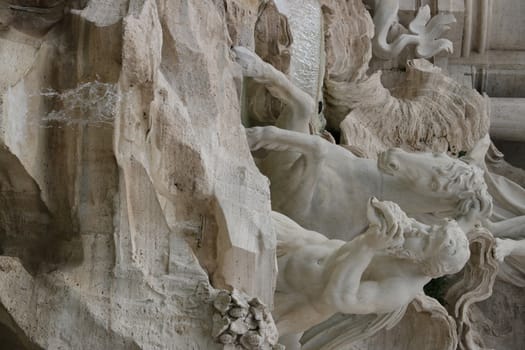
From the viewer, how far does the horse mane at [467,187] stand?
3584mm

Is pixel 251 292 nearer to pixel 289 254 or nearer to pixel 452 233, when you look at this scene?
pixel 289 254

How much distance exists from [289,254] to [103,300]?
1080 mm

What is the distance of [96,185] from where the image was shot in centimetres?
240

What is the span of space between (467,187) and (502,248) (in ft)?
3.68

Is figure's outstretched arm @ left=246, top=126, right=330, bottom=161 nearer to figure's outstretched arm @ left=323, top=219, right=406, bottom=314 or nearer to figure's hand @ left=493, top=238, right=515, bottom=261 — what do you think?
figure's outstretched arm @ left=323, top=219, right=406, bottom=314

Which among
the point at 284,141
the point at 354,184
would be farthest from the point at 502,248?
the point at 284,141

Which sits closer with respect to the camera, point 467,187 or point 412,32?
point 467,187

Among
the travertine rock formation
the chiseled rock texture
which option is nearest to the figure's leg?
the travertine rock formation

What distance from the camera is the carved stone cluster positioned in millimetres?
2283

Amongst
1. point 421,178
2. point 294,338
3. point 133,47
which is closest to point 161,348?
point 133,47

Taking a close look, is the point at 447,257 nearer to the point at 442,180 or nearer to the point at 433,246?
the point at 433,246

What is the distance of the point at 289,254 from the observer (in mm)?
3219

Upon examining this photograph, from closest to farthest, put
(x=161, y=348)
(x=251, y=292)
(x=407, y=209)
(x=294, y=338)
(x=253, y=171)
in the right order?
(x=161, y=348) → (x=251, y=292) → (x=253, y=171) → (x=294, y=338) → (x=407, y=209)

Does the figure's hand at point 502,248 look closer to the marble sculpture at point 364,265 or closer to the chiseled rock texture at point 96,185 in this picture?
the marble sculpture at point 364,265
